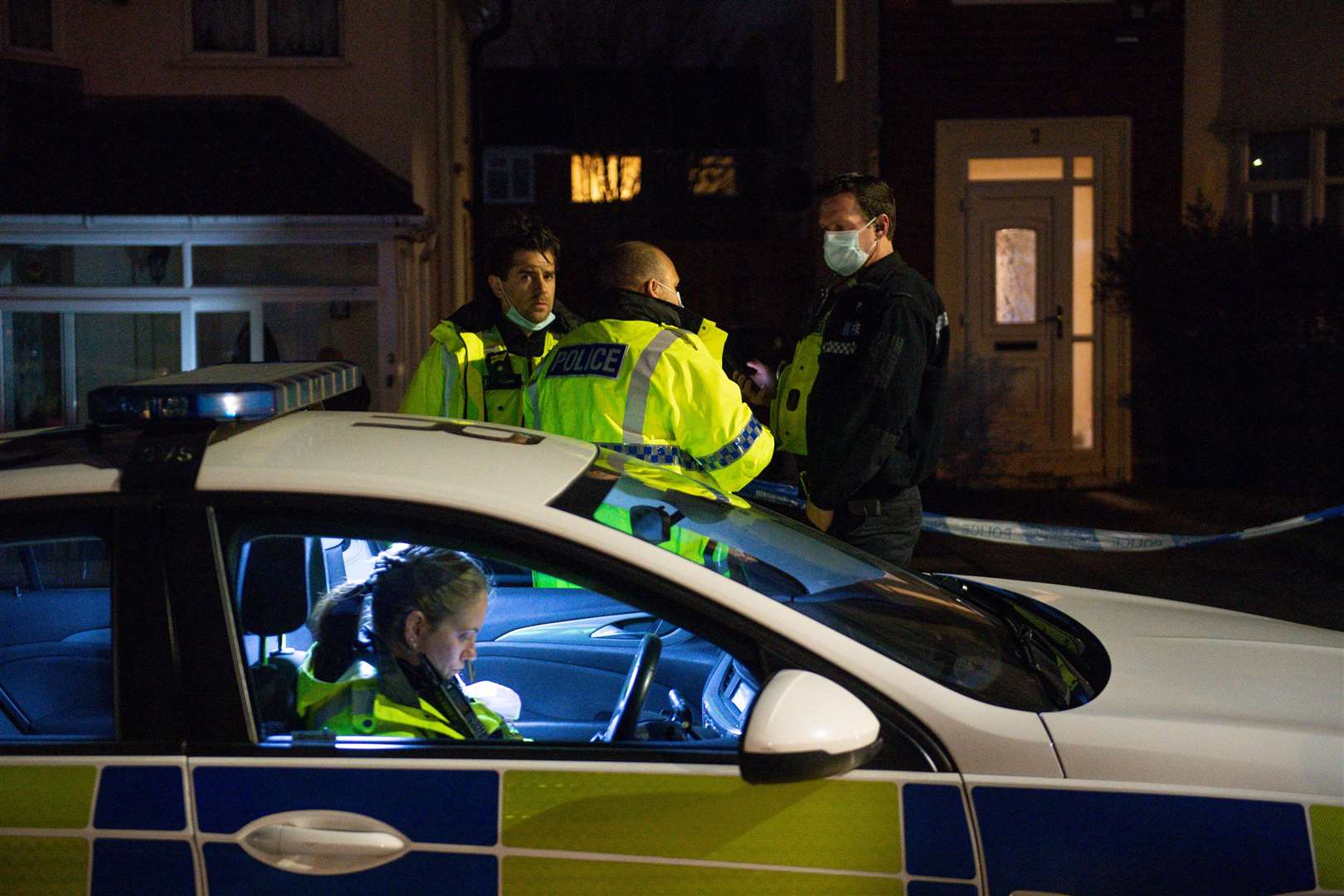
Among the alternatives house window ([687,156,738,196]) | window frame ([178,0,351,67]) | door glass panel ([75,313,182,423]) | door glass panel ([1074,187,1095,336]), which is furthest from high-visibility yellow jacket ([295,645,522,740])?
house window ([687,156,738,196])

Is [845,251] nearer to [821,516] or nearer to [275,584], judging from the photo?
[821,516]

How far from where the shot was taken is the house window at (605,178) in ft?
131

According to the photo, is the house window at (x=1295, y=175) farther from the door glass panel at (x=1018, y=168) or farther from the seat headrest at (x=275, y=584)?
the seat headrest at (x=275, y=584)

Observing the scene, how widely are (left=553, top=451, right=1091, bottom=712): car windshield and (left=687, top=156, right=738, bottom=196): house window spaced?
4187 centimetres

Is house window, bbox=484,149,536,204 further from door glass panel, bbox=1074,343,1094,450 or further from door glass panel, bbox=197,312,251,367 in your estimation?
door glass panel, bbox=1074,343,1094,450

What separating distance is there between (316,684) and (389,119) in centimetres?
1257

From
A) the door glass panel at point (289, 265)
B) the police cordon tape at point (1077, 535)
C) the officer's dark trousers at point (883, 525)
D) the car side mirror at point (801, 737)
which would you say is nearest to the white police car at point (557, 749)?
the car side mirror at point (801, 737)

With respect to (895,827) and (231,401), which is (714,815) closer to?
(895,827)

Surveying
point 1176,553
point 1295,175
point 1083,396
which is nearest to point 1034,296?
point 1083,396

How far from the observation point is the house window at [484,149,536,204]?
1758 inches

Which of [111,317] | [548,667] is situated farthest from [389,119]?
[548,667]

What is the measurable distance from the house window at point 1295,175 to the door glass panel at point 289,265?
810 centimetres

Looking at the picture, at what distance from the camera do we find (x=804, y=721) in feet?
7.06

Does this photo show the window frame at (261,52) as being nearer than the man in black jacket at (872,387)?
No
